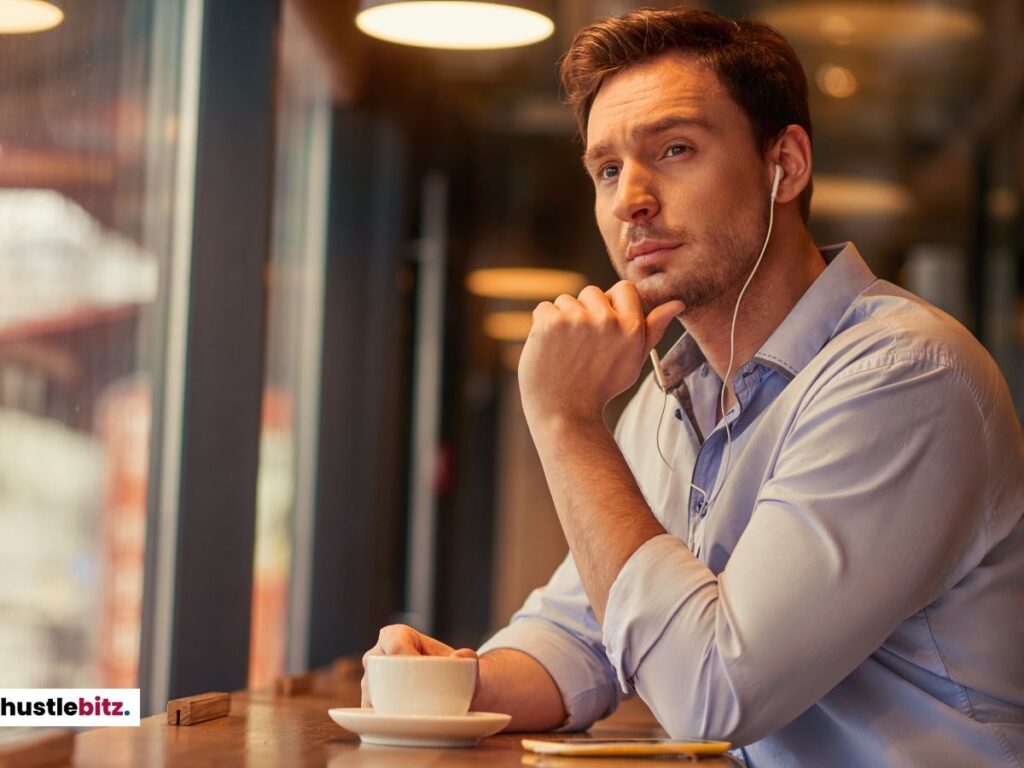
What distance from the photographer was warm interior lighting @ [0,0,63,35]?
1.61 metres

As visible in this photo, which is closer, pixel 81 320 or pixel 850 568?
pixel 850 568

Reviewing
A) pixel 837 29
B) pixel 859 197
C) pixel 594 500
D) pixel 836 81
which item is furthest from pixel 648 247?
pixel 859 197

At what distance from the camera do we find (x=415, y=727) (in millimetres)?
1322

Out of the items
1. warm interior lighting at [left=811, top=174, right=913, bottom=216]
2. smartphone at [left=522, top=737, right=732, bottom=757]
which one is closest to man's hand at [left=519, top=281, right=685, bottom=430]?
smartphone at [left=522, top=737, right=732, bottom=757]

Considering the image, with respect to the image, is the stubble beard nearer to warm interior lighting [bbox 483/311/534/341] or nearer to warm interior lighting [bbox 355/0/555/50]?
warm interior lighting [bbox 355/0/555/50]

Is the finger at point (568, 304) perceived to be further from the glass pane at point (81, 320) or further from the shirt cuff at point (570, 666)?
the glass pane at point (81, 320)

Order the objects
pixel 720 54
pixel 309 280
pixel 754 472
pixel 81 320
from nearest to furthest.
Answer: pixel 754 472
pixel 720 54
pixel 81 320
pixel 309 280

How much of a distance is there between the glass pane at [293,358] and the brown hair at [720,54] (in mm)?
1555

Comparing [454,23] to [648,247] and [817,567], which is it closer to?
[648,247]

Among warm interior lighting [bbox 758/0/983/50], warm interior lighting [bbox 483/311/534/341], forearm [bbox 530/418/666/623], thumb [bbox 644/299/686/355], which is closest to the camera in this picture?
forearm [bbox 530/418/666/623]

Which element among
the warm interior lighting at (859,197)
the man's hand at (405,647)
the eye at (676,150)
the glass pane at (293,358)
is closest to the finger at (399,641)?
the man's hand at (405,647)

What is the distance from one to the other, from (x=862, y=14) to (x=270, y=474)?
2844 millimetres

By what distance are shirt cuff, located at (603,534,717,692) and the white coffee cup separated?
0.53 feet

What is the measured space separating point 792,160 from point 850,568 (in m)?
0.80
